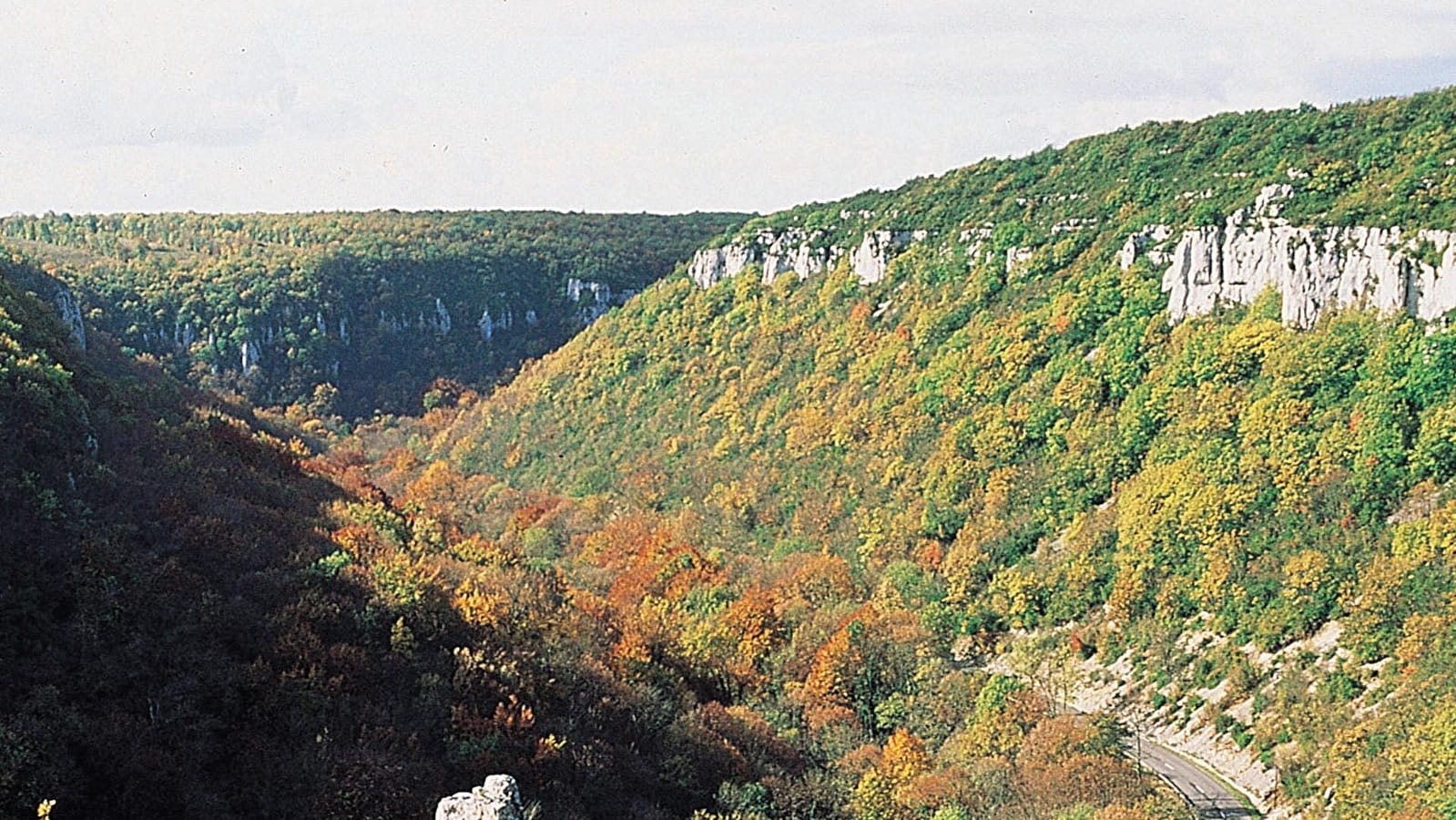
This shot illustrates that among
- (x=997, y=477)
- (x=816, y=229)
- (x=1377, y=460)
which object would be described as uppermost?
(x=816, y=229)

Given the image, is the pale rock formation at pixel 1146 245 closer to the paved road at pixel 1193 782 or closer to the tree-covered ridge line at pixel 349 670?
the tree-covered ridge line at pixel 349 670

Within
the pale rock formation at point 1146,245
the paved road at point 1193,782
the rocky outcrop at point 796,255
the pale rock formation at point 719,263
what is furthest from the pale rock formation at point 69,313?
the pale rock formation at point 1146,245

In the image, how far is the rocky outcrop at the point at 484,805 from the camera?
25.5 metres

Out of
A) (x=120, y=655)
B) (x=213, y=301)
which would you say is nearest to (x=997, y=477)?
(x=120, y=655)

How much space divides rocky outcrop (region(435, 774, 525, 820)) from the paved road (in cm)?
4021

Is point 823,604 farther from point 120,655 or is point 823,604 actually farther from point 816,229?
point 816,229

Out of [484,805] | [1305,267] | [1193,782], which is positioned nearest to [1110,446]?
[1305,267]

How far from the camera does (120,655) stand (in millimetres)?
42344

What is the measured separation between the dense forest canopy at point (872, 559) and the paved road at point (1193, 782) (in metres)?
2.04

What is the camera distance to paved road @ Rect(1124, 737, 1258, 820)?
5781cm

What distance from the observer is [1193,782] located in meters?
61.3

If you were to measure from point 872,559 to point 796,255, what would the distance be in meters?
56.6

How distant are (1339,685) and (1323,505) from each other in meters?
13.5

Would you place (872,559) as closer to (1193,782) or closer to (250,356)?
(1193,782)
